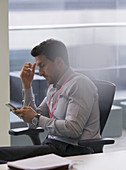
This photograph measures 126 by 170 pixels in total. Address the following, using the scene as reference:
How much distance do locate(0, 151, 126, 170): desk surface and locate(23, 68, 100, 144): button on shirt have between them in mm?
424

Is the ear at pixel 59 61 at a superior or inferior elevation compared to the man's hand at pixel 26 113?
superior

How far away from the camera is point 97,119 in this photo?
265 centimetres

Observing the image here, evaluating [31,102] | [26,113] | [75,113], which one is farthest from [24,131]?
[75,113]

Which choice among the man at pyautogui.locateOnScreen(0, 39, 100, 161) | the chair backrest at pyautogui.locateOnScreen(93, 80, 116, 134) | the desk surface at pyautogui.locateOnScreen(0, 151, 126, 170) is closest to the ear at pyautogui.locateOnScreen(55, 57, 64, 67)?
the man at pyautogui.locateOnScreen(0, 39, 100, 161)

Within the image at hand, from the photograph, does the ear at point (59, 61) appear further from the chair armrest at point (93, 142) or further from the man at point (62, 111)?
the chair armrest at point (93, 142)

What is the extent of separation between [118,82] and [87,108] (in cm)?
179

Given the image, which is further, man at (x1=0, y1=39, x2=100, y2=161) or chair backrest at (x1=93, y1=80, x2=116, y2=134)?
chair backrest at (x1=93, y1=80, x2=116, y2=134)

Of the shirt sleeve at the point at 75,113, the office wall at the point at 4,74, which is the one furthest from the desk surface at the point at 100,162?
the office wall at the point at 4,74

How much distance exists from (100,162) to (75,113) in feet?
2.02

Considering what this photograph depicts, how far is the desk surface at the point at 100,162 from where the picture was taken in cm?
187

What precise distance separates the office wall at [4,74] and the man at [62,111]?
94 centimetres

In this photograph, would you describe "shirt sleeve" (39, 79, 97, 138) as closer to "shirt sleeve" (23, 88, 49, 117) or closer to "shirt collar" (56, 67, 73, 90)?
"shirt collar" (56, 67, 73, 90)

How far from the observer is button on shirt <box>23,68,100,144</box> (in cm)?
253

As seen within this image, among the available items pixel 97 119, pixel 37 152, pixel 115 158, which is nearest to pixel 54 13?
pixel 97 119
